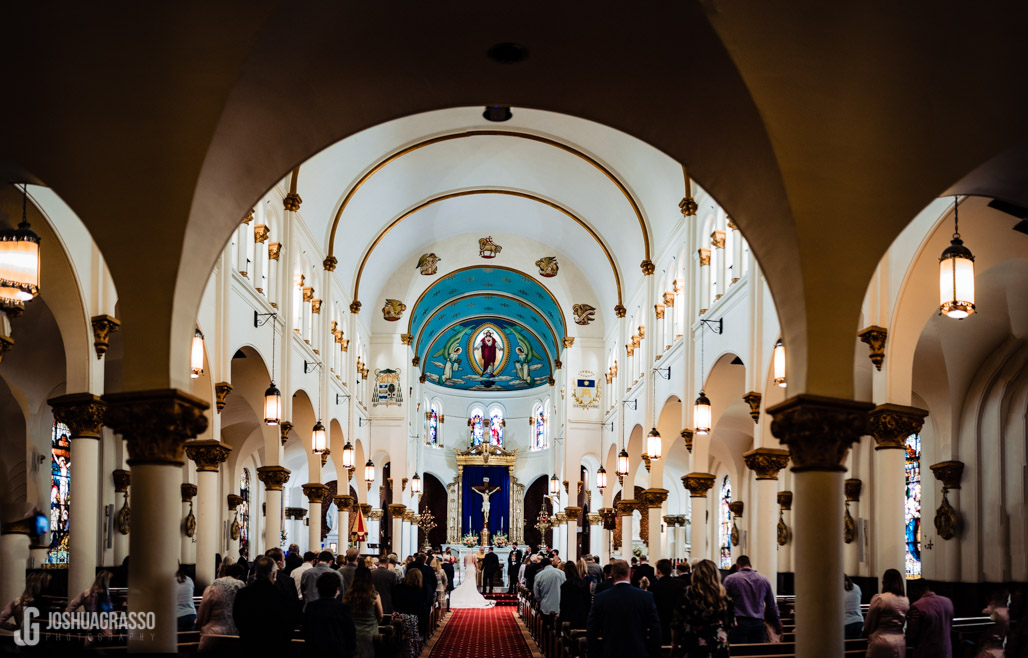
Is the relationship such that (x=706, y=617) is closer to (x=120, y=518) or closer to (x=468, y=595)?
(x=120, y=518)

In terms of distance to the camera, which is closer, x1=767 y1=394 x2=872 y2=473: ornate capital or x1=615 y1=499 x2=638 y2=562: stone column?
x1=767 y1=394 x2=872 y2=473: ornate capital

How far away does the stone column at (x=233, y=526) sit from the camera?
31797 millimetres

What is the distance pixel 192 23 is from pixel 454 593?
83.6 ft

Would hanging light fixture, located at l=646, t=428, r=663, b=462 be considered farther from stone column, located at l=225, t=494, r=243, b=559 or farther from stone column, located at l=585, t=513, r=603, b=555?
stone column, located at l=585, t=513, r=603, b=555

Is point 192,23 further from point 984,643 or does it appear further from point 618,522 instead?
point 618,522

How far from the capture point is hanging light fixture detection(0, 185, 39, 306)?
27.6 ft

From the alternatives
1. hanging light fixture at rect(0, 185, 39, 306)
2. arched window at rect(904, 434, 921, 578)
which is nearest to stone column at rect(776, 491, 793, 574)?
arched window at rect(904, 434, 921, 578)

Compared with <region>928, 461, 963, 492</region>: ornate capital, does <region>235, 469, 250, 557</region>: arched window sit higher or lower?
lower

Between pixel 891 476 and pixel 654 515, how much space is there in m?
12.8

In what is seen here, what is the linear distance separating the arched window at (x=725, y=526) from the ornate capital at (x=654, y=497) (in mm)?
11122

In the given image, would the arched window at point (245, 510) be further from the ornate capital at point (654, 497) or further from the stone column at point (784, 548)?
the stone column at point (784, 548)

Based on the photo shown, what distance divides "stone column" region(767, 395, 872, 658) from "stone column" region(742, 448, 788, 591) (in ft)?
23.9

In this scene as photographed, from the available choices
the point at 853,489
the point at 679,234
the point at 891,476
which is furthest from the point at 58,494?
the point at 891,476

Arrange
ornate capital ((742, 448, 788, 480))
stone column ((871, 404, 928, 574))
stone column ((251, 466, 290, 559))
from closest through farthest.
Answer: stone column ((871, 404, 928, 574)) < ornate capital ((742, 448, 788, 480)) < stone column ((251, 466, 290, 559))
